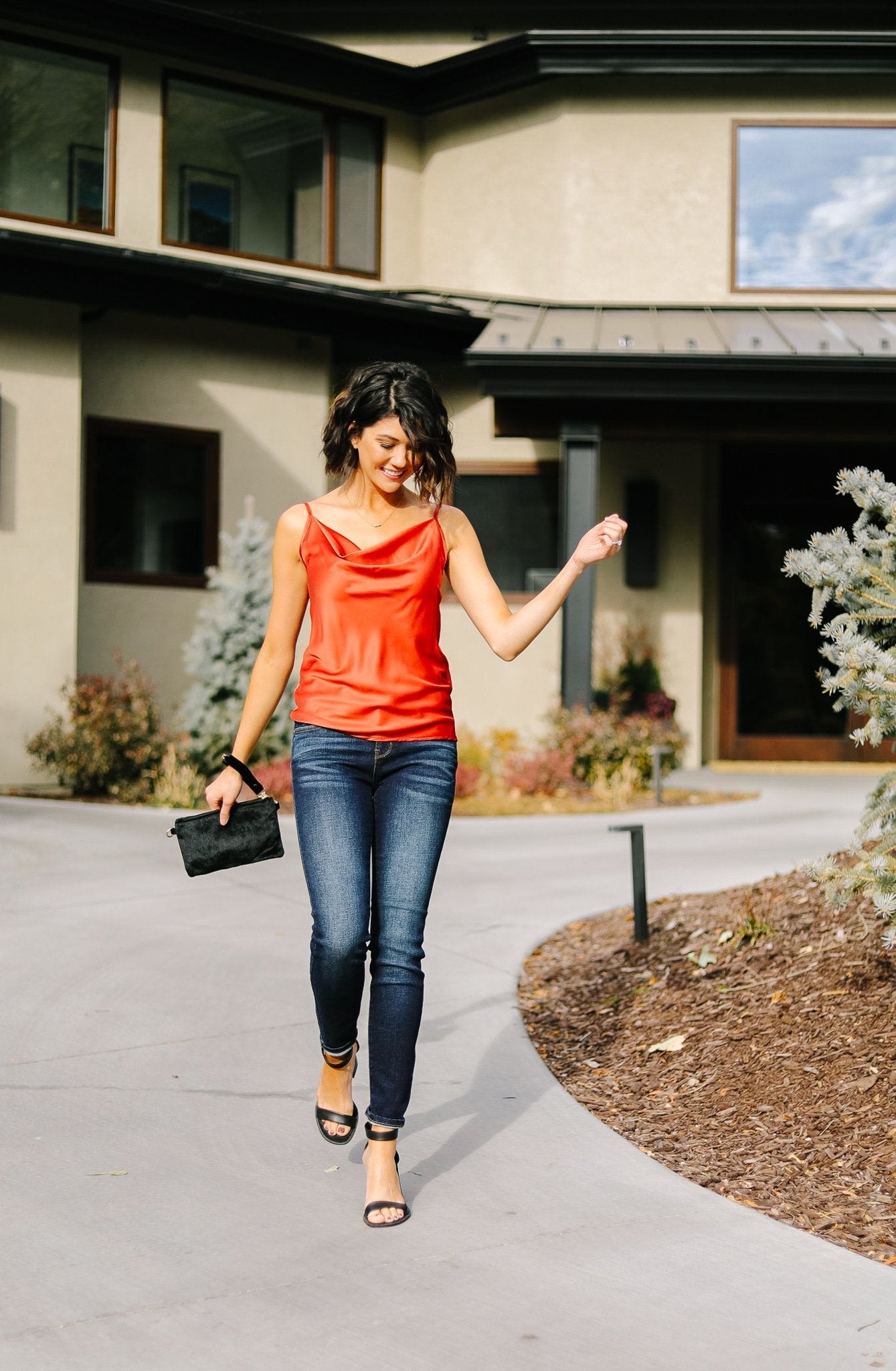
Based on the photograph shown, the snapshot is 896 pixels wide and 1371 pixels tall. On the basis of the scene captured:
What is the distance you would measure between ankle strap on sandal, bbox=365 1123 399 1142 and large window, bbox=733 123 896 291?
12.6 m

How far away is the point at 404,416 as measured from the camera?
3.48 meters

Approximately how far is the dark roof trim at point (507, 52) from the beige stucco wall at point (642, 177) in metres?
0.28

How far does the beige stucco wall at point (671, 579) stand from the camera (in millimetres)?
14258

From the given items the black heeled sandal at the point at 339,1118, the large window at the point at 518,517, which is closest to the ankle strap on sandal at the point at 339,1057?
the black heeled sandal at the point at 339,1118

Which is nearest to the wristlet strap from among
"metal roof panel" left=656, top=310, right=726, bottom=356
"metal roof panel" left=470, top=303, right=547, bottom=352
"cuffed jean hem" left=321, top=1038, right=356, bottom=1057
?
"cuffed jean hem" left=321, top=1038, right=356, bottom=1057

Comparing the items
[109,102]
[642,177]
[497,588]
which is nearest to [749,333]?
[642,177]

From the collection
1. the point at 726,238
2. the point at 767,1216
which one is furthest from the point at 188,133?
the point at 767,1216

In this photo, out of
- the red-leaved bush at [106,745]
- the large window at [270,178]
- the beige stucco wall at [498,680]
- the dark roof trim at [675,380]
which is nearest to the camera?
the red-leaved bush at [106,745]

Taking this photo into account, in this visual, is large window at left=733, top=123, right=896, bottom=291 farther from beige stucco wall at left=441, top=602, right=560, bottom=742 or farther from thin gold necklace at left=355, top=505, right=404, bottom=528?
thin gold necklace at left=355, top=505, right=404, bottom=528

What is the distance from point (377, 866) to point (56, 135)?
11585 mm

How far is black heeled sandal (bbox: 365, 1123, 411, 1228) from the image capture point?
329 centimetres

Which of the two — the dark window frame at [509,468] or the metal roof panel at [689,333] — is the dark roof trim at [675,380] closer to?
the metal roof panel at [689,333]

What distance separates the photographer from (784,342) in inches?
498

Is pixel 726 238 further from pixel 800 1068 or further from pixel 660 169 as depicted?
pixel 800 1068
